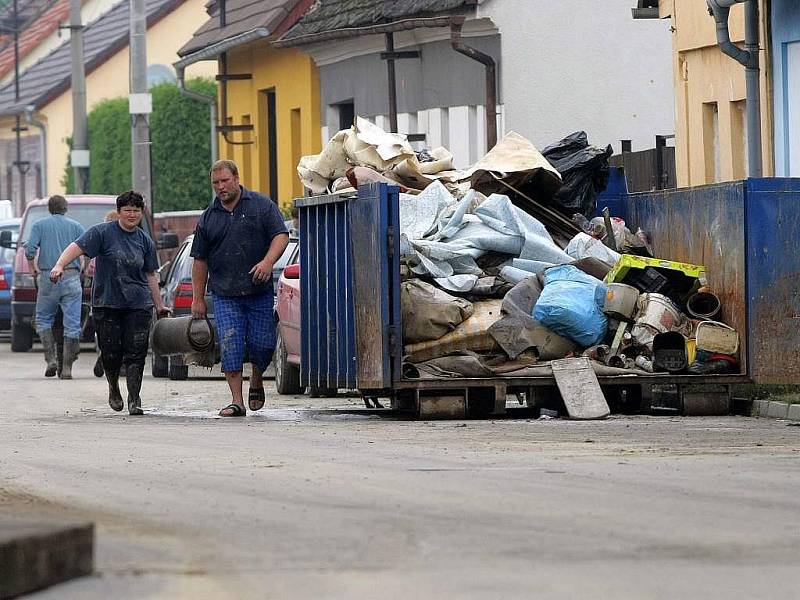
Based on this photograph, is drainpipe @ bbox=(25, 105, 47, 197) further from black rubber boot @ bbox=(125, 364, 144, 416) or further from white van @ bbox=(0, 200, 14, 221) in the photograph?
black rubber boot @ bbox=(125, 364, 144, 416)

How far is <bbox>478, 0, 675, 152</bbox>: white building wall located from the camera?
29484mm

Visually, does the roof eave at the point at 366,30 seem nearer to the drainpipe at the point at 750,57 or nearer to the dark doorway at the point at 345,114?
the dark doorway at the point at 345,114

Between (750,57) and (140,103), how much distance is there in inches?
502

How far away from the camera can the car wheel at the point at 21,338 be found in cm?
2911

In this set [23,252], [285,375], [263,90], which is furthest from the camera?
[263,90]

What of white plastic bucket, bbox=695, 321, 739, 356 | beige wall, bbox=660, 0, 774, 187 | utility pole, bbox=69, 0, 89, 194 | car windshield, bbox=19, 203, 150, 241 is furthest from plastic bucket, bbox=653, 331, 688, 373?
utility pole, bbox=69, 0, 89, 194

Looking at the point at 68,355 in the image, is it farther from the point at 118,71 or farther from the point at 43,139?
the point at 43,139

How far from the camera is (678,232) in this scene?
16.6 metres

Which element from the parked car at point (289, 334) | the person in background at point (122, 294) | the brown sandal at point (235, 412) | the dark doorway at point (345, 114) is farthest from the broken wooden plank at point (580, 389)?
the dark doorway at point (345, 114)

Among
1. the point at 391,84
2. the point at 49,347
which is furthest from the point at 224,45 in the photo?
the point at 49,347

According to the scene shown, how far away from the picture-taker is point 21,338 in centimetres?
2936

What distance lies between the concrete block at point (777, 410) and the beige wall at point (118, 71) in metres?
44.3

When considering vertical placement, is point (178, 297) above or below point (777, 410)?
above

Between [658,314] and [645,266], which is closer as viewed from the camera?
[658,314]
